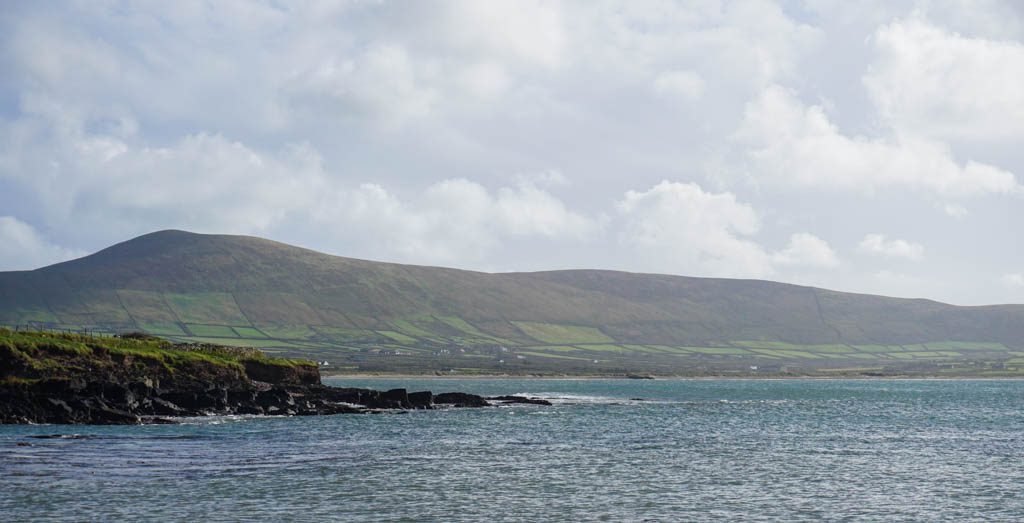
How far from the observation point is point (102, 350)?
90062 millimetres

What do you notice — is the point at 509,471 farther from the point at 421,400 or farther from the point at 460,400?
the point at 460,400

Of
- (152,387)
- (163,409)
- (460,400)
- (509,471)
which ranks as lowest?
(509,471)

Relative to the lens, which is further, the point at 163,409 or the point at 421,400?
the point at 421,400

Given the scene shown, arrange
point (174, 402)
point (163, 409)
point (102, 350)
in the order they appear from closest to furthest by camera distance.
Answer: point (163, 409), point (174, 402), point (102, 350)

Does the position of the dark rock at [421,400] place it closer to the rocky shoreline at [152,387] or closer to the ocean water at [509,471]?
the rocky shoreline at [152,387]

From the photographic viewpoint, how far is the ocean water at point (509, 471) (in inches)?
1563

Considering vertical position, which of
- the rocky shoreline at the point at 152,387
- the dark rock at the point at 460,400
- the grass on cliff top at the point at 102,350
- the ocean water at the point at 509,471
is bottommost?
the ocean water at the point at 509,471

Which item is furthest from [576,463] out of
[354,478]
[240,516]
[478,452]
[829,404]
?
[829,404]

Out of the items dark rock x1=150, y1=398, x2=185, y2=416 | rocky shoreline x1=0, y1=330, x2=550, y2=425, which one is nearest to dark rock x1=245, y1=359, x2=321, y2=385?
rocky shoreline x1=0, y1=330, x2=550, y2=425

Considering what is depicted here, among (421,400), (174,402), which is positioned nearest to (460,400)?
(421,400)

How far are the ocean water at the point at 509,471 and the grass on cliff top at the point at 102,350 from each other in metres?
11.1

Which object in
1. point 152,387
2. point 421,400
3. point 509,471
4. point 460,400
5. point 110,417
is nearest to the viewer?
point 509,471

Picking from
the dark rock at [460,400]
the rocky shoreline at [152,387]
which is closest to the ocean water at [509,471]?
the rocky shoreline at [152,387]

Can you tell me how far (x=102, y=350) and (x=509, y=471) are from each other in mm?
52396
